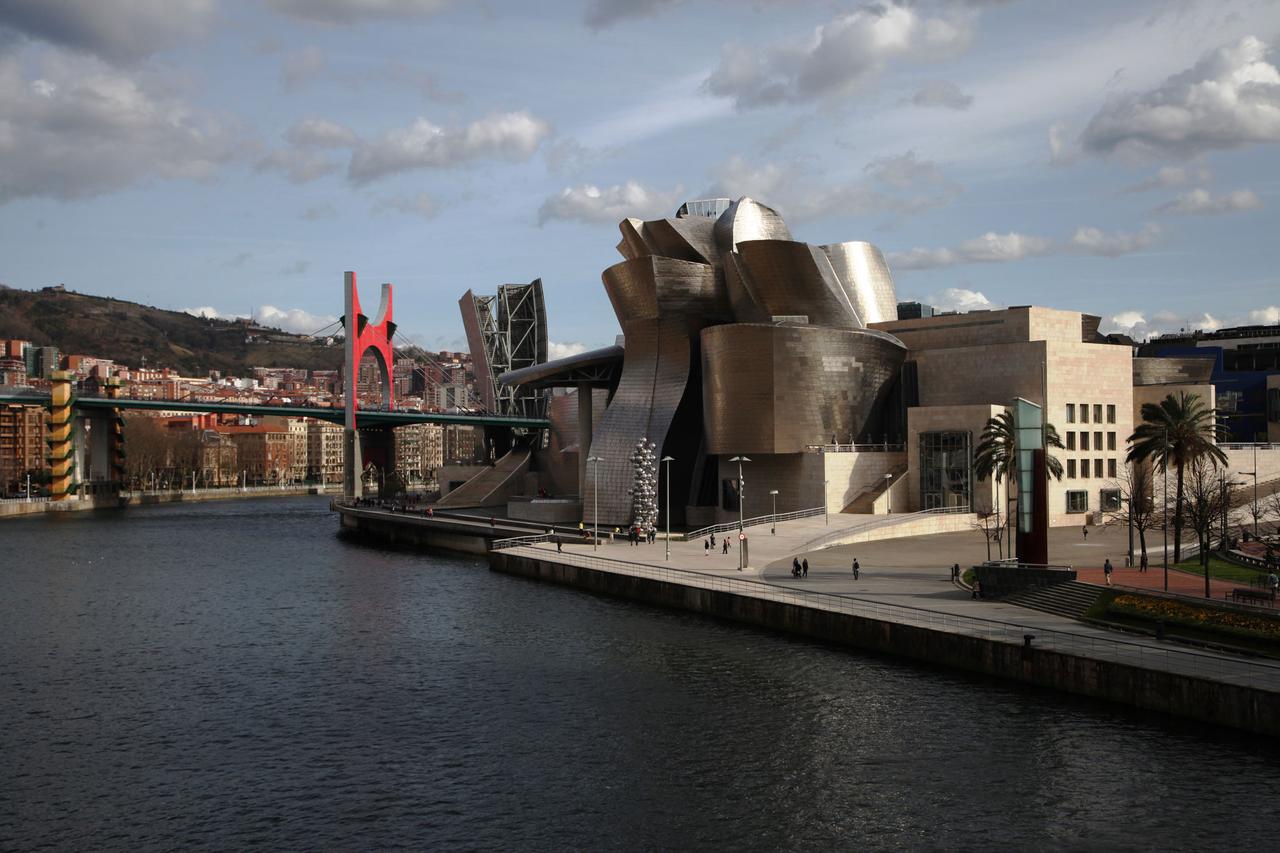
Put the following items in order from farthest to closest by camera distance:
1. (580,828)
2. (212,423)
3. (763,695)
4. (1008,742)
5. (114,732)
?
(212,423) → (763,695) → (114,732) → (1008,742) → (580,828)

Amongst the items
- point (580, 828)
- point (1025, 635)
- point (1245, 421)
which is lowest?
point (580, 828)

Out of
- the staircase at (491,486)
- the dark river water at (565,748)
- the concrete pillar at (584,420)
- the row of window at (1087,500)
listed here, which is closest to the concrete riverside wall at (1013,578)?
the dark river water at (565,748)

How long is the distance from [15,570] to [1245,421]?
85.2 meters

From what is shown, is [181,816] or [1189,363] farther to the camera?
[1189,363]

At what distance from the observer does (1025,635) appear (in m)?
28.5

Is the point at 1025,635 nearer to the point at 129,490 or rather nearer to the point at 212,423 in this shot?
the point at 129,490

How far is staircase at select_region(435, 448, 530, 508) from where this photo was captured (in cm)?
9275

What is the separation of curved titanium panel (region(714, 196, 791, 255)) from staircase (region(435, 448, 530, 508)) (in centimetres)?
3480

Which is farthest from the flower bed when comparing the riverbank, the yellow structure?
the yellow structure

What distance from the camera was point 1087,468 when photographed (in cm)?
6344

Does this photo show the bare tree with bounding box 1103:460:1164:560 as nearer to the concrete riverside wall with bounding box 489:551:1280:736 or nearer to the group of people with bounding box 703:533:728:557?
the group of people with bounding box 703:533:728:557

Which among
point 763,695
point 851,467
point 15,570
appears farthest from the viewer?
point 851,467

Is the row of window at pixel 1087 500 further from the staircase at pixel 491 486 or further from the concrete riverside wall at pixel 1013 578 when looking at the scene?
the staircase at pixel 491 486

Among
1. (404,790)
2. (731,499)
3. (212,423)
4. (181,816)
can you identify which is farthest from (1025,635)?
(212,423)
